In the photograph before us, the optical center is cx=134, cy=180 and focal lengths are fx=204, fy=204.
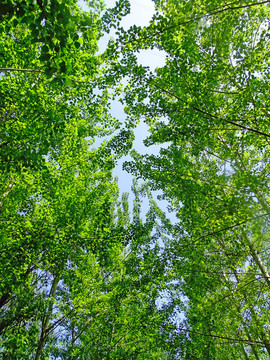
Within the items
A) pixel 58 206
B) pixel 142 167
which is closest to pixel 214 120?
pixel 142 167

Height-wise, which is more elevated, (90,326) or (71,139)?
(71,139)

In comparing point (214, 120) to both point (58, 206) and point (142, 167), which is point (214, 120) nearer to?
point (142, 167)

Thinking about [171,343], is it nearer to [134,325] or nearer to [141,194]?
[134,325]

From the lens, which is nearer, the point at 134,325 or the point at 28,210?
the point at 134,325

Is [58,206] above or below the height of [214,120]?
above

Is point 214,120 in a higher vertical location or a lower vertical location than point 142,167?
lower

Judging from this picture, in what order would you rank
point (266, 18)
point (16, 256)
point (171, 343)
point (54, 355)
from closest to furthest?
point (171, 343) < point (16, 256) < point (266, 18) < point (54, 355)

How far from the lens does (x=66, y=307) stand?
5.63 m

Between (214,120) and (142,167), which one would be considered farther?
(142,167)

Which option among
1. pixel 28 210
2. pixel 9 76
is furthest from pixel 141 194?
pixel 9 76

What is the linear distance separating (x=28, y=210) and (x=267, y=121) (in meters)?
6.54

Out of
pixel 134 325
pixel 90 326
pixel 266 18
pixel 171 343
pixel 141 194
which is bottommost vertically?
pixel 171 343

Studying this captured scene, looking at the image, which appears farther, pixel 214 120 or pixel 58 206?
pixel 58 206

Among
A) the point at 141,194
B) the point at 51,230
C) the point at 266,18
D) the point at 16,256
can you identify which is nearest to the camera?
the point at 16,256
